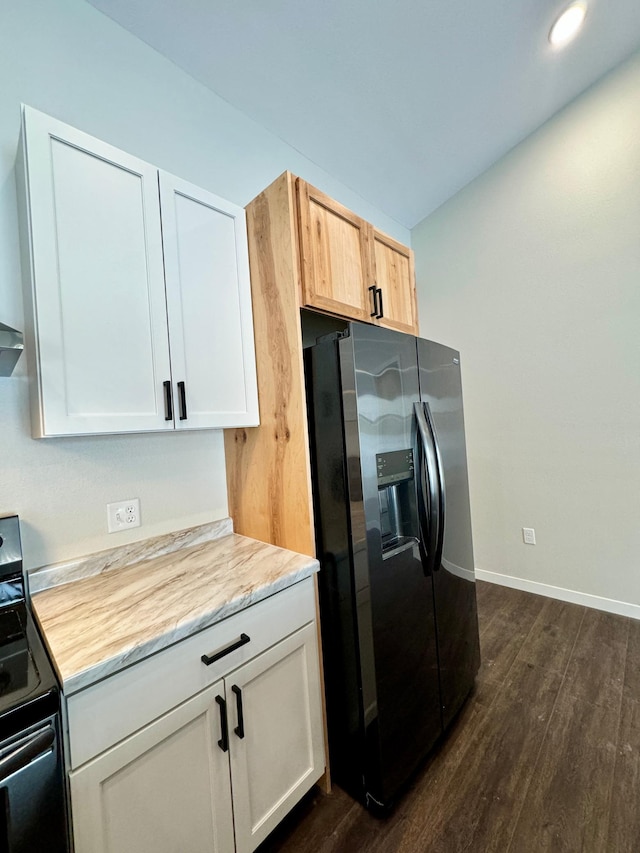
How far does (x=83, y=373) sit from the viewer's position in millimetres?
1081

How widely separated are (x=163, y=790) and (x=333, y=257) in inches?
69.8

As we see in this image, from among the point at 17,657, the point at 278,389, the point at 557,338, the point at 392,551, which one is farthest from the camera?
the point at 557,338

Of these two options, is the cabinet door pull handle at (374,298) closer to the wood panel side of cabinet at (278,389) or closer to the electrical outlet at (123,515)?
the wood panel side of cabinet at (278,389)

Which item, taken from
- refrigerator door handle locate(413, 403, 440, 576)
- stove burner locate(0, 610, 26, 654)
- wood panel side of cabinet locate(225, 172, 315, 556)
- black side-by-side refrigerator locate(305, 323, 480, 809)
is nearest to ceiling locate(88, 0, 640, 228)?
wood panel side of cabinet locate(225, 172, 315, 556)

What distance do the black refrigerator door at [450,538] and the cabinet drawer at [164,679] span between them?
0.73 metres

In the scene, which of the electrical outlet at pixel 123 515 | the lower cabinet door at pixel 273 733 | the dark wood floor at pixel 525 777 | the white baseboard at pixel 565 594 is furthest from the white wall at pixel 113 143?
the white baseboard at pixel 565 594

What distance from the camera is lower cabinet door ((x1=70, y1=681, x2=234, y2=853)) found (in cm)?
76

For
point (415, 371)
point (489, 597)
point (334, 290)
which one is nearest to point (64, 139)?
point (334, 290)

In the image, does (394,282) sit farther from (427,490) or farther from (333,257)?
(427,490)

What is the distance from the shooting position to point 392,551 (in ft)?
4.29

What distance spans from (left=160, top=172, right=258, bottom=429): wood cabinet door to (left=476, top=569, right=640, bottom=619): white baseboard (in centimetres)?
256

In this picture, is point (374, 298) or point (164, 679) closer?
point (164, 679)

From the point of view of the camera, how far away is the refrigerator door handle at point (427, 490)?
1396 mm

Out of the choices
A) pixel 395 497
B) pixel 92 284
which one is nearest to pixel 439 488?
pixel 395 497
